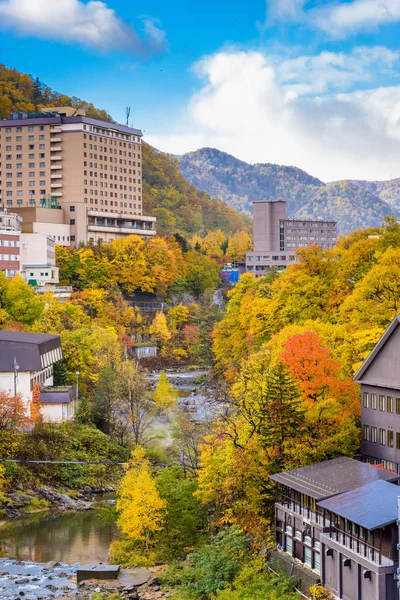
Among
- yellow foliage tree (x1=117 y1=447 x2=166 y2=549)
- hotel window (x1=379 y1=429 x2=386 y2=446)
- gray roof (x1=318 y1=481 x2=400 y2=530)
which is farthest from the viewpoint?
yellow foliage tree (x1=117 y1=447 x2=166 y2=549)

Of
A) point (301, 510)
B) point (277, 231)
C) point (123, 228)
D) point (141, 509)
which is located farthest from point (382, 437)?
point (277, 231)

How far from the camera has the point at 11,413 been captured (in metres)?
44.2

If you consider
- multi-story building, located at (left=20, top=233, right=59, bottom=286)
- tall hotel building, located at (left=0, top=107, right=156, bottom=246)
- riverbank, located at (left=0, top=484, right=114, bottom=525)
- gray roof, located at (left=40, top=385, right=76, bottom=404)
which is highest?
tall hotel building, located at (left=0, top=107, right=156, bottom=246)

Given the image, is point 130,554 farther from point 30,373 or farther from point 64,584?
point 30,373

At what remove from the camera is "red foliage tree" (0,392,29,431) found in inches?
1730

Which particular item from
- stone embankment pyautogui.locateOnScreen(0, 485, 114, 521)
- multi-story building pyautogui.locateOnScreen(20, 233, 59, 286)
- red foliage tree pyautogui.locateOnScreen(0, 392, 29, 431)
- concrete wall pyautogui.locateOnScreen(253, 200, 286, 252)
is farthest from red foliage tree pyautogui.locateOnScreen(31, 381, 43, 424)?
concrete wall pyautogui.locateOnScreen(253, 200, 286, 252)

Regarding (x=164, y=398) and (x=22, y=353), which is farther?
(x=164, y=398)

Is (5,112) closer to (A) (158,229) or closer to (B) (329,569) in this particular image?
(A) (158,229)

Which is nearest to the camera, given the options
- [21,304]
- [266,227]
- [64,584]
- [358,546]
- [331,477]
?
[358,546]

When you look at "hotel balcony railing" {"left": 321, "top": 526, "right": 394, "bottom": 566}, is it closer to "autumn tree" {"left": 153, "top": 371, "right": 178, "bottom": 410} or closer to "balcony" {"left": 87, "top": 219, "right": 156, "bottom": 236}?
"autumn tree" {"left": 153, "top": 371, "right": 178, "bottom": 410}

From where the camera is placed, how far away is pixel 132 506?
111 ft

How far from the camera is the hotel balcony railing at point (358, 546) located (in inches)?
936

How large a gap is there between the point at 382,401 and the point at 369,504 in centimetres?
865

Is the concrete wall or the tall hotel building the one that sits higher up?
the tall hotel building
